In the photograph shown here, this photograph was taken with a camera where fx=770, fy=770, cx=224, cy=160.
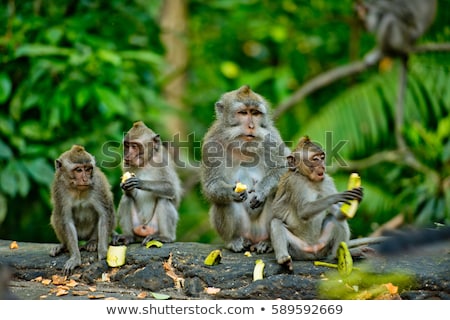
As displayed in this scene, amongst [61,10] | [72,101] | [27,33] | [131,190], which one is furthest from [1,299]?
[61,10]

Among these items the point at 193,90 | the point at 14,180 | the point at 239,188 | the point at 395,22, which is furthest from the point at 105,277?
the point at 193,90

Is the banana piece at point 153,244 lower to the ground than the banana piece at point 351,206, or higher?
lower

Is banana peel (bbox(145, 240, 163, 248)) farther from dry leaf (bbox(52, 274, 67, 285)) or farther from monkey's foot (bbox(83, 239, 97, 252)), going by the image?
dry leaf (bbox(52, 274, 67, 285))

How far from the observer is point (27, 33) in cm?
981

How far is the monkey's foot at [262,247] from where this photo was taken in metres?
7.28

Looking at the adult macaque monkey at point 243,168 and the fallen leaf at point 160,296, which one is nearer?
the fallen leaf at point 160,296

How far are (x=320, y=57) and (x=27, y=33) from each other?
26.5 feet

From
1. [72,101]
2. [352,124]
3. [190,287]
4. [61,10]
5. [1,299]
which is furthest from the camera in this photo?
[352,124]

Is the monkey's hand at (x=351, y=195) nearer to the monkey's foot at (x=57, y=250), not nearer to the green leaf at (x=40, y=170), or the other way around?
the monkey's foot at (x=57, y=250)

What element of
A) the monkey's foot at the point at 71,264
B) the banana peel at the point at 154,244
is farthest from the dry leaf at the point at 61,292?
the banana peel at the point at 154,244

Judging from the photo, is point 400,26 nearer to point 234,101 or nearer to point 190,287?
point 234,101

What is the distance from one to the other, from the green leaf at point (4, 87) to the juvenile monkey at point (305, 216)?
4.01 meters

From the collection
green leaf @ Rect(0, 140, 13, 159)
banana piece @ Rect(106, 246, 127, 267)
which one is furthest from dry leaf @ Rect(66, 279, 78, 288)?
green leaf @ Rect(0, 140, 13, 159)

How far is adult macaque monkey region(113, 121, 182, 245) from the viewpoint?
777 cm
